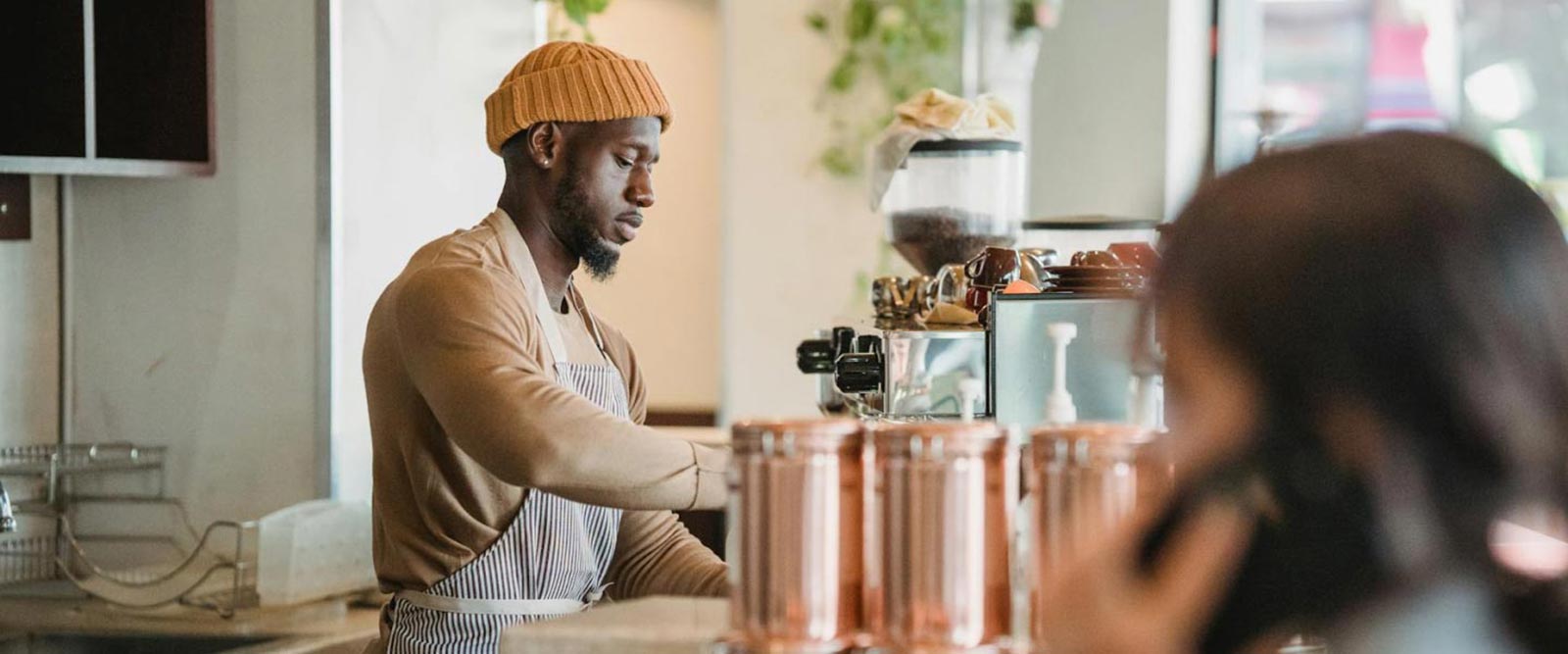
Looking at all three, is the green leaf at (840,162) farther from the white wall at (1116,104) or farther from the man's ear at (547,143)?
the man's ear at (547,143)

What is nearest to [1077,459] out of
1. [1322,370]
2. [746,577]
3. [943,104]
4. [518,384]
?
[746,577]

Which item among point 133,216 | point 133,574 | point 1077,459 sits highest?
point 133,216

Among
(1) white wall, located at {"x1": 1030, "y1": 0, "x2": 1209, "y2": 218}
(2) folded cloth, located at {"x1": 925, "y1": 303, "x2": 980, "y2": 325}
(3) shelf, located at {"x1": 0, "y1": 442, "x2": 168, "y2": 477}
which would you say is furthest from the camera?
(1) white wall, located at {"x1": 1030, "y1": 0, "x2": 1209, "y2": 218}

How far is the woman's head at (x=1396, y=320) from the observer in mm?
856

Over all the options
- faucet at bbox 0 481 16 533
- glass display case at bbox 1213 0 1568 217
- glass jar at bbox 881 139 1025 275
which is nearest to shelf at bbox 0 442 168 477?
faucet at bbox 0 481 16 533

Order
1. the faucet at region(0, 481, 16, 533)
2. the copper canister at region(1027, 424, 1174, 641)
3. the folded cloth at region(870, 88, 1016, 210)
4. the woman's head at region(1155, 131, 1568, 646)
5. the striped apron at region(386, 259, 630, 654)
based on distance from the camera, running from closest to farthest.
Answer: the woman's head at region(1155, 131, 1568, 646) → the copper canister at region(1027, 424, 1174, 641) → the striped apron at region(386, 259, 630, 654) → the faucet at region(0, 481, 16, 533) → the folded cloth at region(870, 88, 1016, 210)

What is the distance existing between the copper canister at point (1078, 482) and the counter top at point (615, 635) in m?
0.31

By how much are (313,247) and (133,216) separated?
396 millimetres

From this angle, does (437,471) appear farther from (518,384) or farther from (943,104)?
(943,104)

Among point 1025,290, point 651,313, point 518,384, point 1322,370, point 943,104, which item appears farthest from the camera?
point 651,313

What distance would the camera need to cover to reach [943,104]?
322cm

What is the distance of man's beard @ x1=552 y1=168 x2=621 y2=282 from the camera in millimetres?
2352

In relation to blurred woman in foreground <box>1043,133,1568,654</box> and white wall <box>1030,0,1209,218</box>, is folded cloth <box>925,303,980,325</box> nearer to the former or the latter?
blurred woman in foreground <box>1043,133,1568,654</box>

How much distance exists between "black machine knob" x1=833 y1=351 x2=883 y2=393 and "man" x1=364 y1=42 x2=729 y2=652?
0.96 ft
